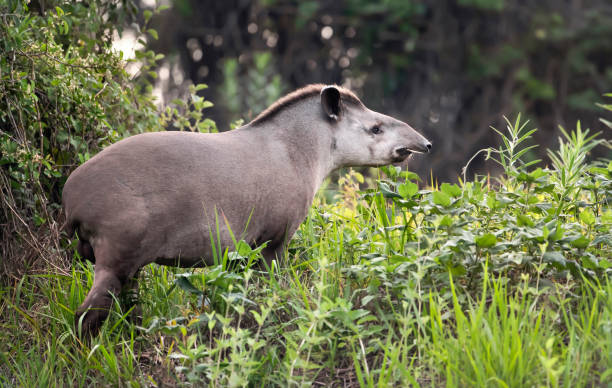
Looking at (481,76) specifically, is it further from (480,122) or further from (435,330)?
(435,330)

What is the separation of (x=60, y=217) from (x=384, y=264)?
7.36ft

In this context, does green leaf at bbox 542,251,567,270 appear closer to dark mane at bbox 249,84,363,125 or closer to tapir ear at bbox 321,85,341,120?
tapir ear at bbox 321,85,341,120

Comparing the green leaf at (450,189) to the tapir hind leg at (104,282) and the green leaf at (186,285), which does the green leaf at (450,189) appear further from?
the tapir hind leg at (104,282)

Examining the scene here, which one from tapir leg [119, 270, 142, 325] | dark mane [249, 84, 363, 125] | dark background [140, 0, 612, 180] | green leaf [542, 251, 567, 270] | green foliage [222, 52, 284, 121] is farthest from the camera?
dark background [140, 0, 612, 180]

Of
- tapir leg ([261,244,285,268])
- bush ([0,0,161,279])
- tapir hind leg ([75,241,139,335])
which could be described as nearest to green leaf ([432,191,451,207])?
tapir leg ([261,244,285,268])

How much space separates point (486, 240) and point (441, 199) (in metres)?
0.37

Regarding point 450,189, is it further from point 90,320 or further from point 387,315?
point 90,320

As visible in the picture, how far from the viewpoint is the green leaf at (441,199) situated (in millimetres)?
3578

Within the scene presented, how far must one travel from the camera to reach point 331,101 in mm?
4340

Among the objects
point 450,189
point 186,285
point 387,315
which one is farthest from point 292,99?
point 387,315

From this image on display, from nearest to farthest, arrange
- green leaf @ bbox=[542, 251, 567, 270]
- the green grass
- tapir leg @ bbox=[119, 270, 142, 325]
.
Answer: the green grass, green leaf @ bbox=[542, 251, 567, 270], tapir leg @ bbox=[119, 270, 142, 325]

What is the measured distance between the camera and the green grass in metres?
2.94

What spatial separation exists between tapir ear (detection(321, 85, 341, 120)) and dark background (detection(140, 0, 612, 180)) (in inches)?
356

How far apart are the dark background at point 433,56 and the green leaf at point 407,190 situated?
31.5ft
